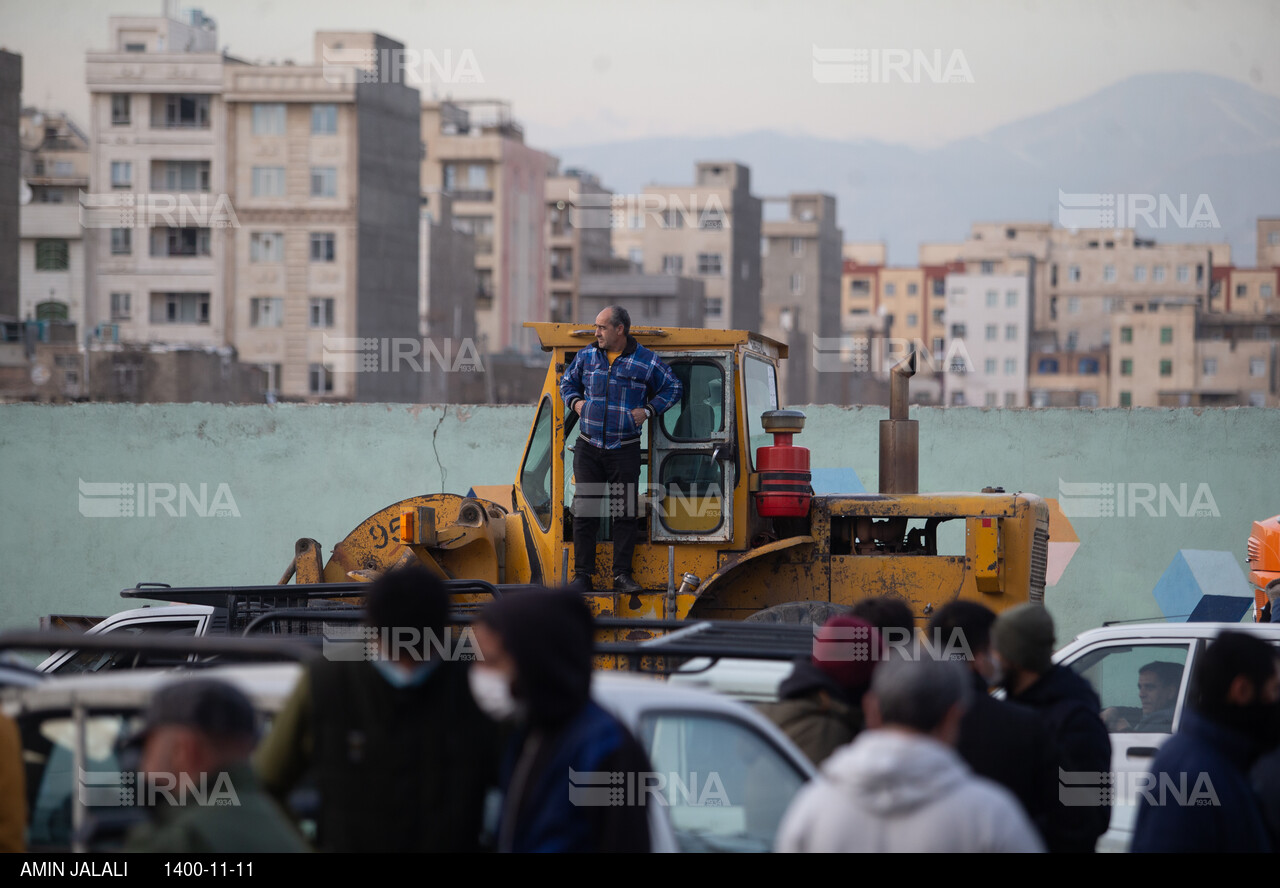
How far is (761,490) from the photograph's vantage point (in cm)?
904

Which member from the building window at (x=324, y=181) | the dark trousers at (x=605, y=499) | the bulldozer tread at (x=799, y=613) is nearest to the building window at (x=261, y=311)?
the building window at (x=324, y=181)

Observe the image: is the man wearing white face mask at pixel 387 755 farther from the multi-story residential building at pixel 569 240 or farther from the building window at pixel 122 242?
the multi-story residential building at pixel 569 240

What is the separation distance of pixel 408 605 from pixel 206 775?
2.16ft

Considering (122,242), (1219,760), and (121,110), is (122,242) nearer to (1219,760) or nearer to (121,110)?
(121,110)

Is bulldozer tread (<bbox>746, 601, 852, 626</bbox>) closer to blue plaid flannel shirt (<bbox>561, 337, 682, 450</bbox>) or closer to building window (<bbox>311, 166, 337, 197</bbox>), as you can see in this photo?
blue plaid flannel shirt (<bbox>561, 337, 682, 450</bbox>)

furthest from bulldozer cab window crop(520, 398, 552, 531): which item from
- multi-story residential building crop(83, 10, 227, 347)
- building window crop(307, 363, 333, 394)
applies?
multi-story residential building crop(83, 10, 227, 347)

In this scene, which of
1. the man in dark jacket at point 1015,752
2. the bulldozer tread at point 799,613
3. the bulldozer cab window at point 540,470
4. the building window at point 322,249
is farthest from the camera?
the building window at point 322,249

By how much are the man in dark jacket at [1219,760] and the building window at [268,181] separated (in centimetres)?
7221

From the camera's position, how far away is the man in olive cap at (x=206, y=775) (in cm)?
291

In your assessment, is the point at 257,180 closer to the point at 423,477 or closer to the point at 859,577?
the point at 423,477

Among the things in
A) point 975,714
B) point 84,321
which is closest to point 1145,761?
point 975,714

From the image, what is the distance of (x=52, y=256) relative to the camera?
7719 cm

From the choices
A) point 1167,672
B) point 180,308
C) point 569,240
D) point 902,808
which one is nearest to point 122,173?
point 180,308

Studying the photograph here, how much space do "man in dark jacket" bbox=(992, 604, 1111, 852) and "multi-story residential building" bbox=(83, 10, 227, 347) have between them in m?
71.1
